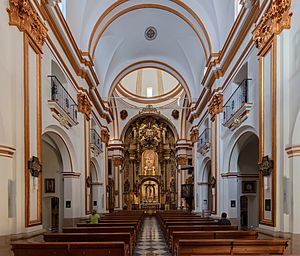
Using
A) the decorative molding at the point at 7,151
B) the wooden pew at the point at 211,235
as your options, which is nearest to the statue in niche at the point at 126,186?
the wooden pew at the point at 211,235

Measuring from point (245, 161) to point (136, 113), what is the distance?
19.3 m

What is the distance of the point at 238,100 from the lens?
41.4 ft

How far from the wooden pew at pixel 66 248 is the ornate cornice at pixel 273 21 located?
519cm

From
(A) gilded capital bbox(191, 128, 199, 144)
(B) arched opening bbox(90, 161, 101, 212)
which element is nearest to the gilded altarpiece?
(A) gilded capital bbox(191, 128, 199, 144)

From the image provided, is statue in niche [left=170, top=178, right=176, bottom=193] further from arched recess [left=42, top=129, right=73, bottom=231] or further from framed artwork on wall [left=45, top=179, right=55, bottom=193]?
framed artwork on wall [left=45, top=179, right=55, bottom=193]

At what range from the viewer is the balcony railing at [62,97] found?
36.6 ft

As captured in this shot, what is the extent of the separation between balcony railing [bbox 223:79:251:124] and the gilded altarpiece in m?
21.1

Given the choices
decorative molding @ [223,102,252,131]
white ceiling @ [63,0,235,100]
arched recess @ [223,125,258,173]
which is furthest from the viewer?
white ceiling @ [63,0,235,100]

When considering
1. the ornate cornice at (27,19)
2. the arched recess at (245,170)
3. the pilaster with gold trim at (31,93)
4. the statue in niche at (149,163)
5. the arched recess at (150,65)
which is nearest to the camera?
the ornate cornice at (27,19)

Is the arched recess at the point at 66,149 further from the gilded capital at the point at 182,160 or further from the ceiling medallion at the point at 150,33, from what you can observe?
the gilded capital at the point at 182,160

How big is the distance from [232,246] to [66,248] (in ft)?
9.70

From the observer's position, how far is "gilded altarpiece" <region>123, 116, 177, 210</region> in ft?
116

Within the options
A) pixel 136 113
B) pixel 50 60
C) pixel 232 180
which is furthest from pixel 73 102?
pixel 136 113

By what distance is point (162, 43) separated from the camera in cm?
2147
